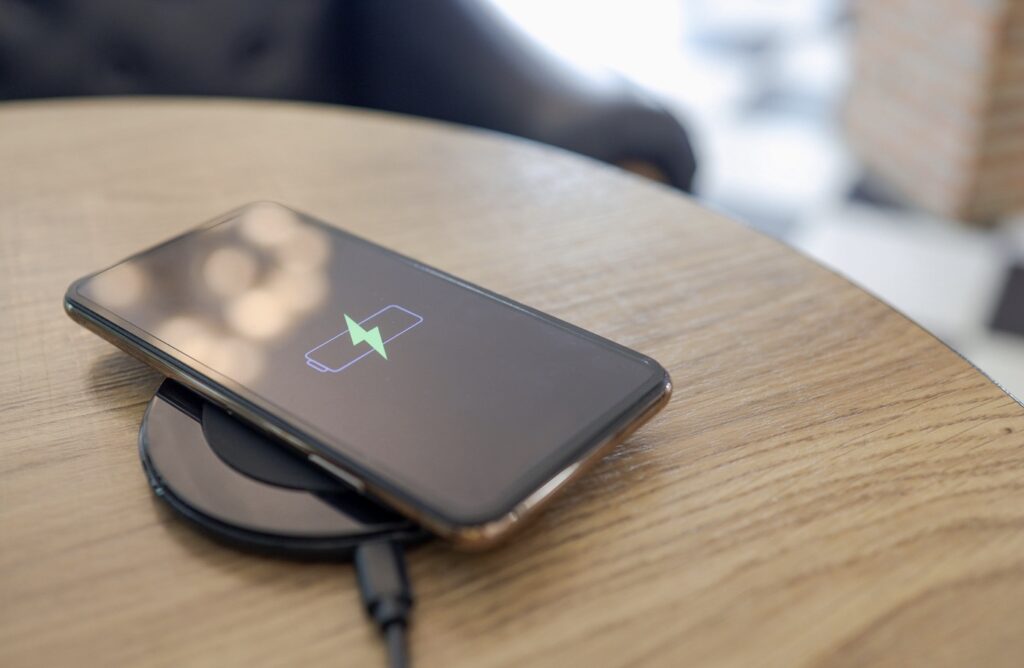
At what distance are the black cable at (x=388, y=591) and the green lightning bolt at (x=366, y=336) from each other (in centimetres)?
10

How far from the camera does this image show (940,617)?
34cm

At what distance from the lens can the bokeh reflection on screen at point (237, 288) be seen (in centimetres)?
44

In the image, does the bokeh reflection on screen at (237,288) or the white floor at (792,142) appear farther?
the white floor at (792,142)

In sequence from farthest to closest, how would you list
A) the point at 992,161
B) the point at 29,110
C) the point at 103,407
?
the point at 992,161 < the point at 29,110 < the point at 103,407

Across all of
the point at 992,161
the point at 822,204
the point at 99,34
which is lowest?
the point at 822,204

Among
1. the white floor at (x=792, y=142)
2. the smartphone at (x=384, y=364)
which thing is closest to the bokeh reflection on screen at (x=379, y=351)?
the smartphone at (x=384, y=364)

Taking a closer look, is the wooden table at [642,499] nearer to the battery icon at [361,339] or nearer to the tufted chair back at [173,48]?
the battery icon at [361,339]

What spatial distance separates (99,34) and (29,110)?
32 cm

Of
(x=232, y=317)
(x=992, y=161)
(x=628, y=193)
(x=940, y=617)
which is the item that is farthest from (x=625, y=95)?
(x=992, y=161)

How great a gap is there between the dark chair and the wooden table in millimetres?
216

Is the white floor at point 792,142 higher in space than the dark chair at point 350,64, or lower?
lower

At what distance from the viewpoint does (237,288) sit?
49cm

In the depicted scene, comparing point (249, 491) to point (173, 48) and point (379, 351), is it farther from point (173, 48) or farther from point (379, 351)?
point (173, 48)

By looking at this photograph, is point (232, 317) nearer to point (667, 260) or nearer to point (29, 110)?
point (667, 260)
